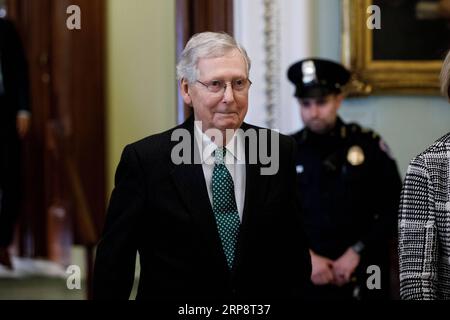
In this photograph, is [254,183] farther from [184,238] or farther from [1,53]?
[1,53]

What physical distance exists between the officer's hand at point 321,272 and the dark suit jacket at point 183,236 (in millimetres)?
1372

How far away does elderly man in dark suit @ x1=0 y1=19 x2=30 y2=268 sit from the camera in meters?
6.23

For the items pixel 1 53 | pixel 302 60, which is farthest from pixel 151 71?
pixel 1 53

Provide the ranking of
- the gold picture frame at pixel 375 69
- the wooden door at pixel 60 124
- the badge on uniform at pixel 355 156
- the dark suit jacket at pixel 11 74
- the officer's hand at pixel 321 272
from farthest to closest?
the dark suit jacket at pixel 11 74, the wooden door at pixel 60 124, the gold picture frame at pixel 375 69, the badge on uniform at pixel 355 156, the officer's hand at pixel 321 272

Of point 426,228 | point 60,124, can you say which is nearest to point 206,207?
point 426,228

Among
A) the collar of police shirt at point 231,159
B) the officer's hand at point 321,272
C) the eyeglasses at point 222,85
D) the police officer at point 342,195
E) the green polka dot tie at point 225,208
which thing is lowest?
the officer's hand at point 321,272

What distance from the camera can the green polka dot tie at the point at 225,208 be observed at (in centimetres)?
207

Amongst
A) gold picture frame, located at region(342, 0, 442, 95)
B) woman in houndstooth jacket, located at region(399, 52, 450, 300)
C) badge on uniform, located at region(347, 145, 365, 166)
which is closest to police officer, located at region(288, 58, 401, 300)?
badge on uniform, located at region(347, 145, 365, 166)

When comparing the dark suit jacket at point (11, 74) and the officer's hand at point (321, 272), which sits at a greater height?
the dark suit jacket at point (11, 74)

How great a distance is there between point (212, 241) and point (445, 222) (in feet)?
1.97

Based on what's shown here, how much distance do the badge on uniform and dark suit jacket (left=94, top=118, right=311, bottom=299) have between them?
5.05 ft

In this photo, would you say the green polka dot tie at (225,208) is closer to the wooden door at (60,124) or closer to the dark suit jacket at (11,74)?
the wooden door at (60,124)

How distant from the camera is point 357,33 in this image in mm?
4371

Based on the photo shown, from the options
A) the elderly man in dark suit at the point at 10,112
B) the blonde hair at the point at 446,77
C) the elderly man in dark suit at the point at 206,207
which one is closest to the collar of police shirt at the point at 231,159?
the elderly man in dark suit at the point at 206,207
